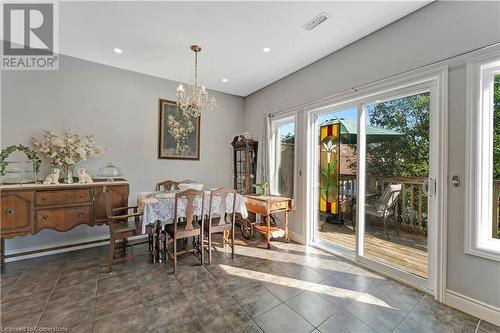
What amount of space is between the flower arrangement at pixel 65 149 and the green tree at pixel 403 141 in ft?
13.3

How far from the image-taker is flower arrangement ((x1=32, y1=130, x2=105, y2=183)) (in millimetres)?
2996

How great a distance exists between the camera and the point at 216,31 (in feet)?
8.43

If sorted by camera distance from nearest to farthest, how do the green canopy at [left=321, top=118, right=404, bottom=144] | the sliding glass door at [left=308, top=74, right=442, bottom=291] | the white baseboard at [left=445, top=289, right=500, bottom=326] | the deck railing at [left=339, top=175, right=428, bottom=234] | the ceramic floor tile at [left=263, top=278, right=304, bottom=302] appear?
the white baseboard at [left=445, top=289, right=500, bottom=326], the ceramic floor tile at [left=263, top=278, right=304, bottom=302], the sliding glass door at [left=308, top=74, right=442, bottom=291], the deck railing at [left=339, top=175, right=428, bottom=234], the green canopy at [left=321, top=118, right=404, bottom=144]

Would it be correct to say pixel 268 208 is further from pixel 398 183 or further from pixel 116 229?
pixel 116 229

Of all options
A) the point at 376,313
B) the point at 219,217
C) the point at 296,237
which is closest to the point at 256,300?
the point at 376,313

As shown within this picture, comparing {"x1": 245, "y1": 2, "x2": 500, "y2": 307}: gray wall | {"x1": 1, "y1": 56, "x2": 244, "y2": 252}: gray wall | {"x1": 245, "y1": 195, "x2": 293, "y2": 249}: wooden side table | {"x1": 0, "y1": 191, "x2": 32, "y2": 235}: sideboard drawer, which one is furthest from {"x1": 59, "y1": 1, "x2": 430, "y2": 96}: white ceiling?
{"x1": 245, "y1": 195, "x2": 293, "y2": 249}: wooden side table

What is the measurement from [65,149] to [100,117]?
0.76 m

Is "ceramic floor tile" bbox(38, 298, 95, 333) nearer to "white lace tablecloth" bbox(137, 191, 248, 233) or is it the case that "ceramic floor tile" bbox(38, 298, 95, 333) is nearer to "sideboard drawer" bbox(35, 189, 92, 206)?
"white lace tablecloth" bbox(137, 191, 248, 233)

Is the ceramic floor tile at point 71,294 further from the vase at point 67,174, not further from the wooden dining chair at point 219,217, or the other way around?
the vase at point 67,174

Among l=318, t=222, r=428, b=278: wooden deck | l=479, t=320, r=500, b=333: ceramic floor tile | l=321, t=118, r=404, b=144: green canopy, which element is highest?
l=321, t=118, r=404, b=144: green canopy

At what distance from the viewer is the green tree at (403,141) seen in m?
2.34

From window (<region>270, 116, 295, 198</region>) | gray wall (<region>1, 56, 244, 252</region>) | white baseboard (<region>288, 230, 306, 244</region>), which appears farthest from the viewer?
window (<region>270, 116, 295, 198</region>)

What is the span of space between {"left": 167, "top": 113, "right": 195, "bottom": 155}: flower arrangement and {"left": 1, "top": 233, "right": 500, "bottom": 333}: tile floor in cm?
215

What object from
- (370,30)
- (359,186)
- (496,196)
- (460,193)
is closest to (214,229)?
(359,186)
